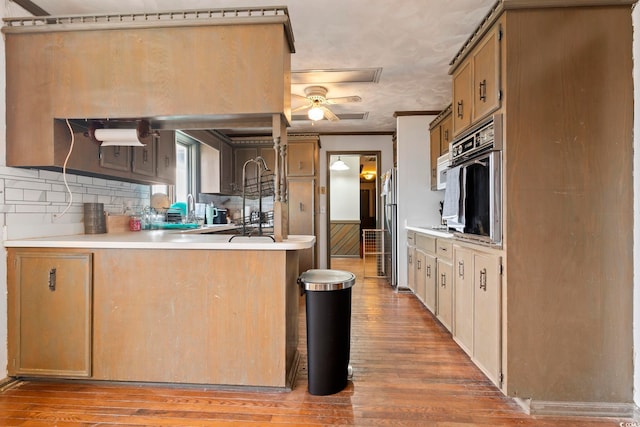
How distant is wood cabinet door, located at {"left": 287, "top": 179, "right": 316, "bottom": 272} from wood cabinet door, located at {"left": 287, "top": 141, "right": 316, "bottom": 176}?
14 centimetres

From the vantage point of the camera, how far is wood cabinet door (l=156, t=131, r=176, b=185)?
3.34 m

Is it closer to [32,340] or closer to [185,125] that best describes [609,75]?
[185,125]

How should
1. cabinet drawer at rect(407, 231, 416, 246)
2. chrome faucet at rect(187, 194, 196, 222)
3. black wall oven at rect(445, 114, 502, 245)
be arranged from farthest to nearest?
chrome faucet at rect(187, 194, 196, 222), cabinet drawer at rect(407, 231, 416, 246), black wall oven at rect(445, 114, 502, 245)

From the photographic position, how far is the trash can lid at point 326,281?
1.88 metres

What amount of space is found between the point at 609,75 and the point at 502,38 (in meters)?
0.56

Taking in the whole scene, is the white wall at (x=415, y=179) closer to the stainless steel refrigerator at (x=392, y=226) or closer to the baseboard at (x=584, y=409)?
the stainless steel refrigerator at (x=392, y=226)

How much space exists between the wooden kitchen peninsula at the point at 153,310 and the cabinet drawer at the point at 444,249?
53.1 inches

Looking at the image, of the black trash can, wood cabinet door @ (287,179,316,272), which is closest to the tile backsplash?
the black trash can

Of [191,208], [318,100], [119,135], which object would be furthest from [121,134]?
[191,208]

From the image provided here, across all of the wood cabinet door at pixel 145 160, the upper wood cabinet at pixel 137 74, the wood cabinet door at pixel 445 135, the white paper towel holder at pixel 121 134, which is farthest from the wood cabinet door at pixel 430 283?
the wood cabinet door at pixel 145 160

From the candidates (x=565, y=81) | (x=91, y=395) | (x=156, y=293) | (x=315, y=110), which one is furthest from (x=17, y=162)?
(x=565, y=81)

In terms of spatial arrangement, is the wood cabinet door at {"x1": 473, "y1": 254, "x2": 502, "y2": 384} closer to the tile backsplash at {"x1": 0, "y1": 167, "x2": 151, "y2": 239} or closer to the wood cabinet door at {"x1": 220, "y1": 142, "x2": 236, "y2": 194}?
the tile backsplash at {"x1": 0, "y1": 167, "x2": 151, "y2": 239}

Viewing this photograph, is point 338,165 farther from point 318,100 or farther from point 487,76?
point 487,76

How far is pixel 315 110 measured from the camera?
11.9 feet
